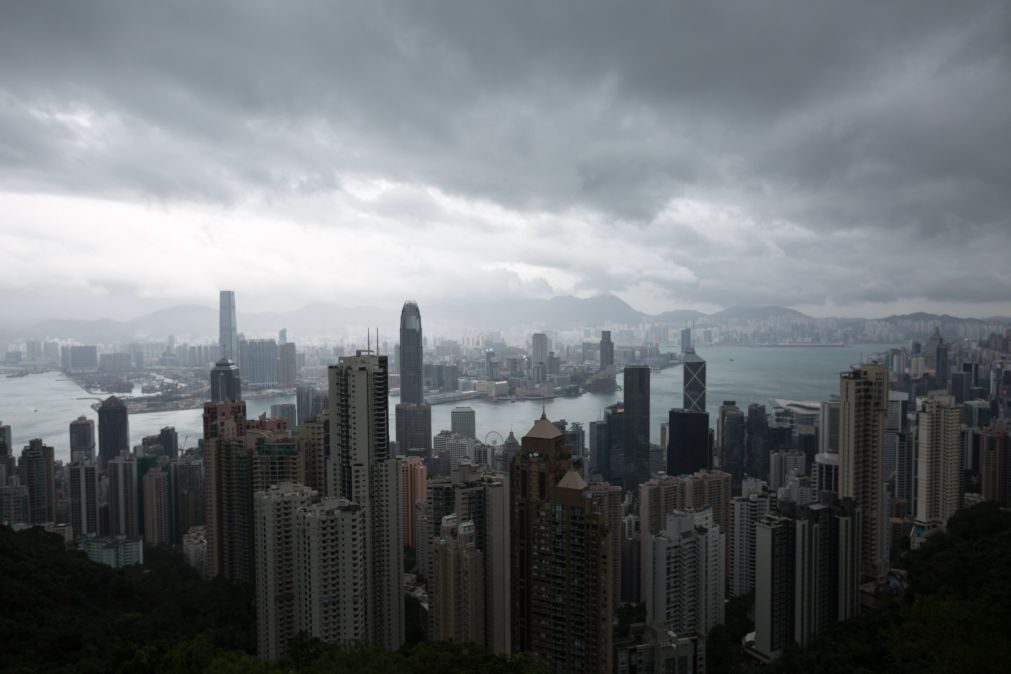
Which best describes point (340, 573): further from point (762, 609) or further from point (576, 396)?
point (576, 396)

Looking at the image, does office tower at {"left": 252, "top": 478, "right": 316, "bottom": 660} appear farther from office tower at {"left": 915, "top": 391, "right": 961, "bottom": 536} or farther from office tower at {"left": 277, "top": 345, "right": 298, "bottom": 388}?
office tower at {"left": 915, "top": 391, "right": 961, "bottom": 536}

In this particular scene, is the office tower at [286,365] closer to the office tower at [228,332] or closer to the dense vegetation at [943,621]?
the office tower at [228,332]

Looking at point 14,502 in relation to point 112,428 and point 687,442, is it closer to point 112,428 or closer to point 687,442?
point 112,428

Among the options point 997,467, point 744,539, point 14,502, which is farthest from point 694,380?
point 14,502

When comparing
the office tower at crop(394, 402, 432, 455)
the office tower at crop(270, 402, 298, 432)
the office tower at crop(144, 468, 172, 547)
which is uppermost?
the office tower at crop(270, 402, 298, 432)

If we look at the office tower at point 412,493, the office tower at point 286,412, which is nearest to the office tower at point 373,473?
the office tower at point 412,493

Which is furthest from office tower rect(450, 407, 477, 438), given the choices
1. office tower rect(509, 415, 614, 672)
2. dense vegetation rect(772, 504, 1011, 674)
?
office tower rect(509, 415, 614, 672)
